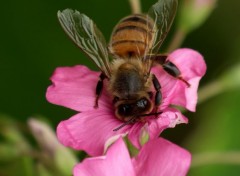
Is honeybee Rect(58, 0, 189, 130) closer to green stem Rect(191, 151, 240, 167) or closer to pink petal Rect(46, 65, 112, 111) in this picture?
pink petal Rect(46, 65, 112, 111)

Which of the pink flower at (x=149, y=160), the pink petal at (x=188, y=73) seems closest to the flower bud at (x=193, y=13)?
the pink petal at (x=188, y=73)

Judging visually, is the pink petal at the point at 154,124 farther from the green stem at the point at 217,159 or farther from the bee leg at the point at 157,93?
the green stem at the point at 217,159

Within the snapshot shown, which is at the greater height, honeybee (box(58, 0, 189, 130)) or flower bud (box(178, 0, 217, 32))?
honeybee (box(58, 0, 189, 130))

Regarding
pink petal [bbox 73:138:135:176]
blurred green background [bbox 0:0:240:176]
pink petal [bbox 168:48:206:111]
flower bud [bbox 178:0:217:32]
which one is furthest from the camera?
blurred green background [bbox 0:0:240:176]

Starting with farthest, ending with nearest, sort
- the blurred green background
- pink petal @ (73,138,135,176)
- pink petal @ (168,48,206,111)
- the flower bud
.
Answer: the blurred green background < the flower bud < pink petal @ (168,48,206,111) < pink petal @ (73,138,135,176)

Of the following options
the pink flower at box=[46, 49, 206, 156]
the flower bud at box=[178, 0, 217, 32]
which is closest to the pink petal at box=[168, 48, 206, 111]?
the pink flower at box=[46, 49, 206, 156]

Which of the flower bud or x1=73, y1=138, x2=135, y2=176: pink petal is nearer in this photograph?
x1=73, y1=138, x2=135, y2=176: pink petal

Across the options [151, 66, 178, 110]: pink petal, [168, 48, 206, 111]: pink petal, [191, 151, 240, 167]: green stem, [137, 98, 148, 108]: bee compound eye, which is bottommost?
[191, 151, 240, 167]: green stem
